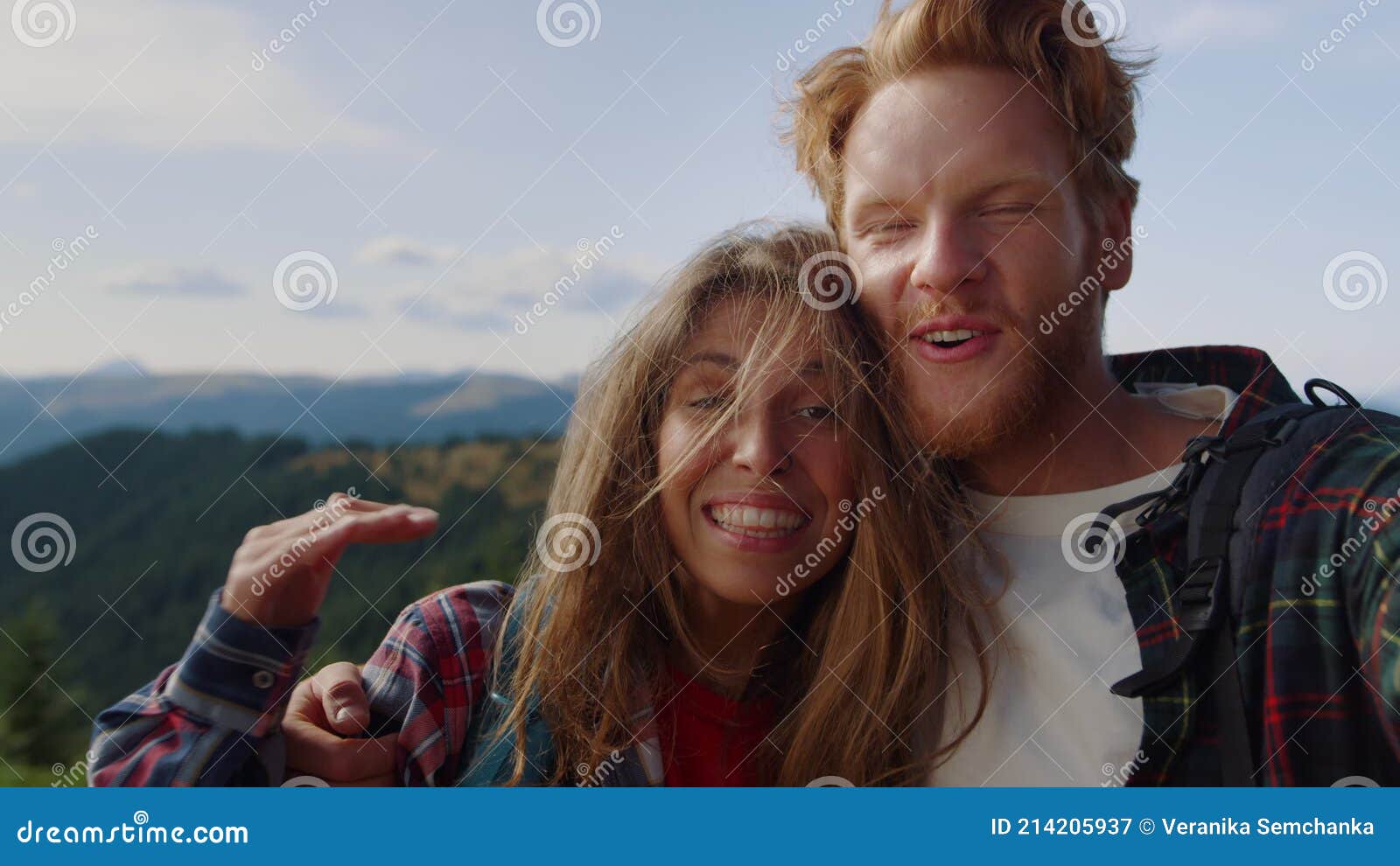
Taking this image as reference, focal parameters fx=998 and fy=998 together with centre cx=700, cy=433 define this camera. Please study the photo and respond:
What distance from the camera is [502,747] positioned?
249 cm

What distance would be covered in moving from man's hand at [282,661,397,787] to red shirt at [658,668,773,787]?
2.36 ft

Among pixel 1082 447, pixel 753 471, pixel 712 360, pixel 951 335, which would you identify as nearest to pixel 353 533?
pixel 753 471

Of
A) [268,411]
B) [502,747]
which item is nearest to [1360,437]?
[502,747]

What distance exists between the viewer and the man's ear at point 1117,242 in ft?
9.59

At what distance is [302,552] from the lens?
203 cm

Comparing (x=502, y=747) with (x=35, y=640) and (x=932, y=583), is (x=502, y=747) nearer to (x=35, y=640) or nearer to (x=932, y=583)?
(x=932, y=583)

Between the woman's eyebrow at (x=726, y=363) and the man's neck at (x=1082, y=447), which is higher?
the woman's eyebrow at (x=726, y=363)

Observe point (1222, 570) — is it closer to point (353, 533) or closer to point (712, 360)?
point (712, 360)

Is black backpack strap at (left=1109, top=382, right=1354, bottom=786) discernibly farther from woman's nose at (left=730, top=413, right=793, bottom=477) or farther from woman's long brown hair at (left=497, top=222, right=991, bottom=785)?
woman's nose at (left=730, top=413, right=793, bottom=477)

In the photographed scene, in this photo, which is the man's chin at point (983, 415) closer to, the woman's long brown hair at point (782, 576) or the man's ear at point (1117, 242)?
Answer: the woman's long brown hair at point (782, 576)

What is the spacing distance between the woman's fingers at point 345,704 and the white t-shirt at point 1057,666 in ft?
4.62

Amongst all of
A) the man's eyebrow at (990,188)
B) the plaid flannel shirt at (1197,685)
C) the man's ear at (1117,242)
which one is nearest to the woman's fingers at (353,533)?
the plaid flannel shirt at (1197,685)

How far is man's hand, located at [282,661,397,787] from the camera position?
235 cm

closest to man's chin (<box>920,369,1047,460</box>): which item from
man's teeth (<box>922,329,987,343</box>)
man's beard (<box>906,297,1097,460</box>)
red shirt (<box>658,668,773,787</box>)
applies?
man's beard (<box>906,297,1097,460</box>)
